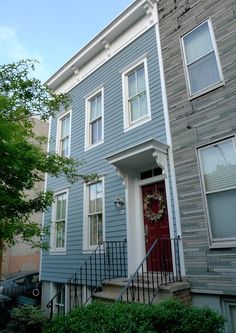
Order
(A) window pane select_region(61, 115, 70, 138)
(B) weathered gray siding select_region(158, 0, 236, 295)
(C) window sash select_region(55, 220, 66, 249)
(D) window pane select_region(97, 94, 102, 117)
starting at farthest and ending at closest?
(A) window pane select_region(61, 115, 70, 138) < (C) window sash select_region(55, 220, 66, 249) < (D) window pane select_region(97, 94, 102, 117) < (B) weathered gray siding select_region(158, 0, 236, 295)

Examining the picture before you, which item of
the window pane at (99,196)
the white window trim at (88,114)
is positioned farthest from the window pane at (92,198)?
the white window trim at (88,114)

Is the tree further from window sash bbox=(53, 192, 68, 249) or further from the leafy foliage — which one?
window sash bbox=(53, 192, 68, 249)

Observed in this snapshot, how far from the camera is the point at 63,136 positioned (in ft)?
38.3

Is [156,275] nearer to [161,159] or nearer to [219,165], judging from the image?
[161,159]

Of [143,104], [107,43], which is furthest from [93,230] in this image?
[107,43]

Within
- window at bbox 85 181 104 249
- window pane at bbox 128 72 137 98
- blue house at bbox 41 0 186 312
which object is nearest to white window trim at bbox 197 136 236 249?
blue house at bbox 41 0 186 312

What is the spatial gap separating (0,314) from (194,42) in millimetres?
9452

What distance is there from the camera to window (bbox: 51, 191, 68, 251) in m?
10.2

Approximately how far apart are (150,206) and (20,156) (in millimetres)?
3764

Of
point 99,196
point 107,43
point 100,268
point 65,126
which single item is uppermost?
point 107,43

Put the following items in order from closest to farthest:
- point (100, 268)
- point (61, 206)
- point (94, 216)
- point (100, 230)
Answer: point (100, 268) < point (100, 230) < point (94, 216) < point (61, 206)

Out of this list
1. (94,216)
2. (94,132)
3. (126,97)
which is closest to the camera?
(126,97)

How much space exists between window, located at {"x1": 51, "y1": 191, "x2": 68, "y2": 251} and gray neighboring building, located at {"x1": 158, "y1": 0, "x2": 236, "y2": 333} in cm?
521

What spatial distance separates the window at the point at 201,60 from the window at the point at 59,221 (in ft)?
19.8
